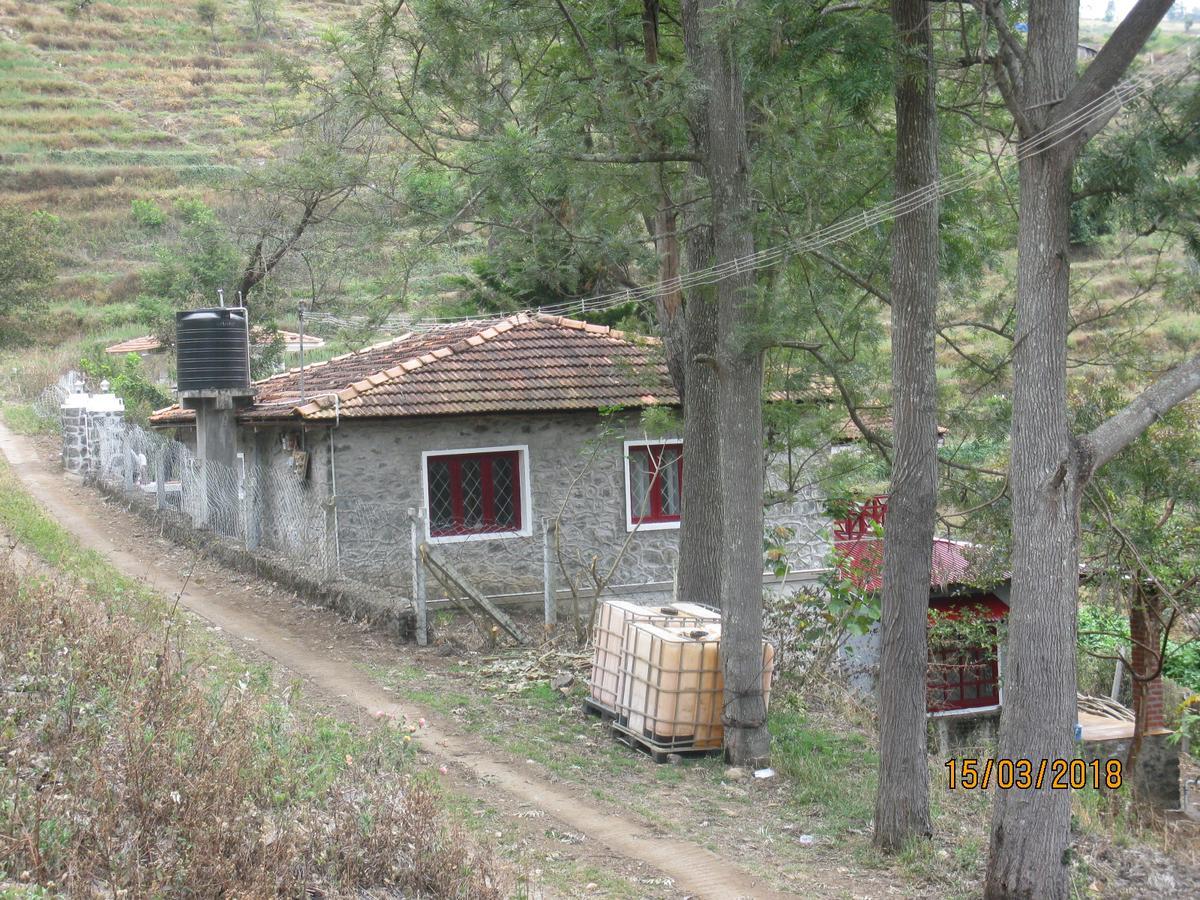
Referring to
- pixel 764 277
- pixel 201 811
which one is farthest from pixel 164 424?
pixel 201 811

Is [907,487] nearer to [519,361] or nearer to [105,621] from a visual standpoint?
[105,621]

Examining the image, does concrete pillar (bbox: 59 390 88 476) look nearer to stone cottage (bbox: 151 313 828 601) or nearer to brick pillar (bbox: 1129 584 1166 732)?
stone cottage (bbox: 151 313 828 601)

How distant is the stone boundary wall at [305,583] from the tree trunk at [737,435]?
4.97 meters

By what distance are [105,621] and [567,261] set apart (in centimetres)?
808

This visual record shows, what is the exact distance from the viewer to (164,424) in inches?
866

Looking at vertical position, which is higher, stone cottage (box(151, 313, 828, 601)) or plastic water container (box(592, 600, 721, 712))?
stone cottage (box(151, 313, 828, 601))

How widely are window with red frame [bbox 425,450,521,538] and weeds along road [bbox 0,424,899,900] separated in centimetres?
278

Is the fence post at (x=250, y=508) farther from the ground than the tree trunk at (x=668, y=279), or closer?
closer

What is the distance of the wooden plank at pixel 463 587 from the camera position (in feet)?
46.7

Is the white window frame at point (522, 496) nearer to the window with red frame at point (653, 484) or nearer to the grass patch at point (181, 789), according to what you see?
the window with red frame at point (653, 484)

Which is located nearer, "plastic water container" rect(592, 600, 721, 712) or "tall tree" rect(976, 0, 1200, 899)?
"tall tree" rect(976, 0, 1200, 899)

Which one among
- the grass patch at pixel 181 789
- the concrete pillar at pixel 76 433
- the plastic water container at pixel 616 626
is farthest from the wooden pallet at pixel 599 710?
the concrete pillar at pixel 76 433

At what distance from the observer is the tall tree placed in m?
7.17

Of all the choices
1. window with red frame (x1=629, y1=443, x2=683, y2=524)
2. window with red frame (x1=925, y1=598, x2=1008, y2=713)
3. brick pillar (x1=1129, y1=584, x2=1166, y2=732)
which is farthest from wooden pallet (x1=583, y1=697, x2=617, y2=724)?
window with red frame (x1=925, y1=598, x2=1008, y2=713)
